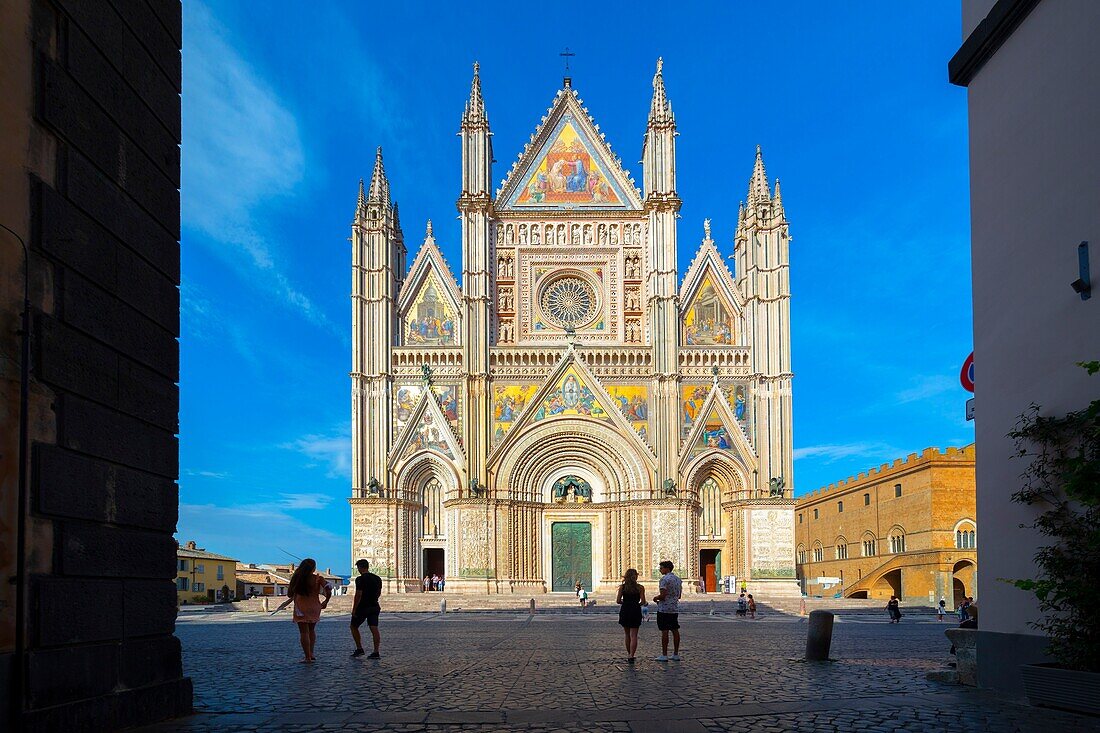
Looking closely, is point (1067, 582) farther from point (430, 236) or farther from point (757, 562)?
point (430, 236)

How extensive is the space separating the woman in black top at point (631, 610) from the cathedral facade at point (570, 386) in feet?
92.1

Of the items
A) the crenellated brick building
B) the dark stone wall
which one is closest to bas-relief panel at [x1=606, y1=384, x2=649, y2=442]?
the crenellated brick building

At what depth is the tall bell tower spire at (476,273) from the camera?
4269cm

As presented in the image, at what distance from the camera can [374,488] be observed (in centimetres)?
4169

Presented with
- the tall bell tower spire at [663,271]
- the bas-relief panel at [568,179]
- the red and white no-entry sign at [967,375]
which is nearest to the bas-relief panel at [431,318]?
the bas-relief panel at [568,179]

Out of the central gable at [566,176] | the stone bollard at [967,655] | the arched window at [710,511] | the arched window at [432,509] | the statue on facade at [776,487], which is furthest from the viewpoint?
the central gable at [566,176]

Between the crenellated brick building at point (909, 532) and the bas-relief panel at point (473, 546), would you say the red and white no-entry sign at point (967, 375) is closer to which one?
the bas-relief panel at point (473, 546)

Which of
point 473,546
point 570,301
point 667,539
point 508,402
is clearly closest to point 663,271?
point 570,301

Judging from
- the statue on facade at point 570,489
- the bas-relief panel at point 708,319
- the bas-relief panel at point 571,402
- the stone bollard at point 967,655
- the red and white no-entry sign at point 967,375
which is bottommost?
the stone bollard at point 967,655

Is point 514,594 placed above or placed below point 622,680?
below

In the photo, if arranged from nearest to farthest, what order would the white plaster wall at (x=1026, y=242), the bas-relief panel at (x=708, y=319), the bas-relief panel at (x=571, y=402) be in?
1. the white plaster wall at (x=1026, y=242)
2. the bas-relief panel at (x=571, y=402)
3. the bas-relief panel at (x=708, y=319)


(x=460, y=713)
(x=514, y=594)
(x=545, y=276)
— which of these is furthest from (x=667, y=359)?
(x=460, y=713)

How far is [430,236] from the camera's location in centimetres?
4500

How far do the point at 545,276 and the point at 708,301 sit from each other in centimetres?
775
